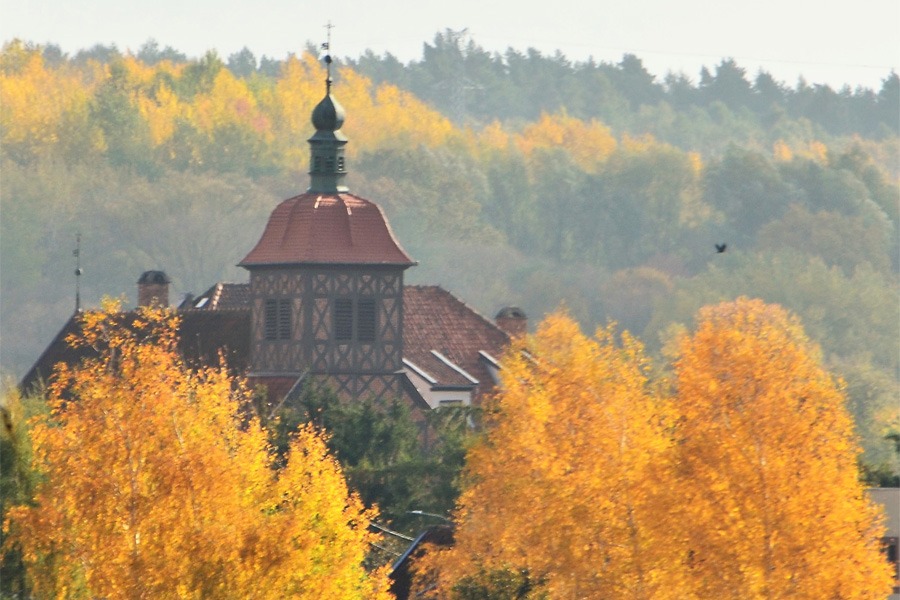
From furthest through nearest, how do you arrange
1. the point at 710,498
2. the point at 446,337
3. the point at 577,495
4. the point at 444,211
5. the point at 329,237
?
the point at 444,211, the point at 446,337, the point at 329,237, the point at 577,495, the point at 710,498

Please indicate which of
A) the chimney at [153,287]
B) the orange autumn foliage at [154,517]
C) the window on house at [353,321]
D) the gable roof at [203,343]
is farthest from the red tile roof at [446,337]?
the orange autumn foliage at [154,517]

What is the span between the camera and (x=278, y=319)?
85250 mm

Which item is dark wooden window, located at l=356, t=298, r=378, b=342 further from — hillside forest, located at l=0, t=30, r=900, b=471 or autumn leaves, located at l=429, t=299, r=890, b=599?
hillside forest, located at l=0, t=30, r=900, b=471

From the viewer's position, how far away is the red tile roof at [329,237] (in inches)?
3351

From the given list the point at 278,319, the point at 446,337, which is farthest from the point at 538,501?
A: the point at 446,337

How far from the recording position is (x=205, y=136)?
→ 180 metres

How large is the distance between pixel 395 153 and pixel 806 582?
124 meters

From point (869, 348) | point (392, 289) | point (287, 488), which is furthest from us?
point (869, 348)

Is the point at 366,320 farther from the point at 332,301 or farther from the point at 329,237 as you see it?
the point at 329,237

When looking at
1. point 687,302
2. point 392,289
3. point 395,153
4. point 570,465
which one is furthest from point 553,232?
point 570,465

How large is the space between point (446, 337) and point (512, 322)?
144 inches

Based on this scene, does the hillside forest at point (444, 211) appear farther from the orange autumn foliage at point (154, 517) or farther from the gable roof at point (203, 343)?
the orange autumn foliage at point (154, 517)

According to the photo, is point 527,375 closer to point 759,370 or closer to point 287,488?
point 759,370

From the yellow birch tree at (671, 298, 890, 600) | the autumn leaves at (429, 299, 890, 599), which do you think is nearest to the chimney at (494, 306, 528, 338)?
the autumn leaves at (429, 299, 890, 599)
